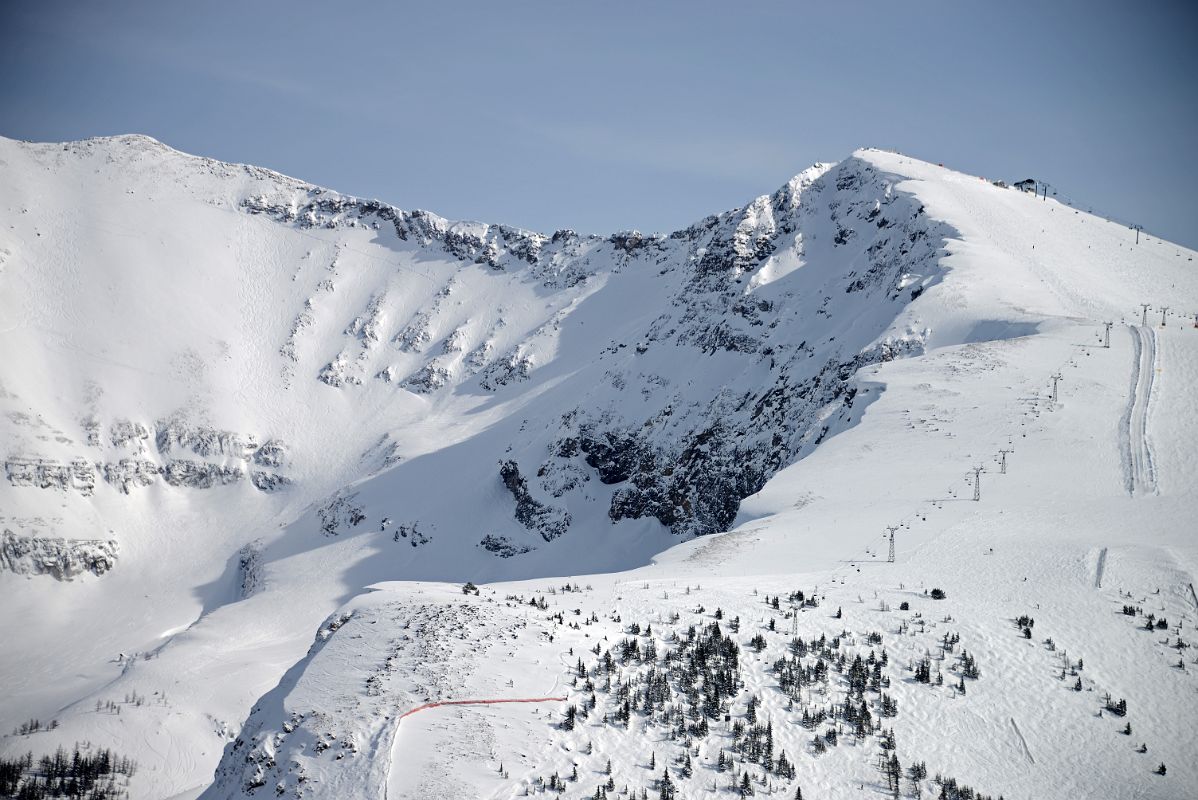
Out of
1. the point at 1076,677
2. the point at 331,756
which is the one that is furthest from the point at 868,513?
the point at 331,756

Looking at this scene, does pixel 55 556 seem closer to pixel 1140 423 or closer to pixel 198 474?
pixel 198 474

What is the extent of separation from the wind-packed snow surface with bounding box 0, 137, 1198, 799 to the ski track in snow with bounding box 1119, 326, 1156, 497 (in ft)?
0.90

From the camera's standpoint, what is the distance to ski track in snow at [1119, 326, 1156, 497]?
43750 millimetres

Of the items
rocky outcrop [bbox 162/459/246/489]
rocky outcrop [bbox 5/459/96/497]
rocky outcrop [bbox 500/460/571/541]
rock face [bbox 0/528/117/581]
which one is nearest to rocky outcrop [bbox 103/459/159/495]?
rocky outcrop [bbox 162/459/246/489]

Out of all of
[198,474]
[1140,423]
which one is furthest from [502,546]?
[1140,423]

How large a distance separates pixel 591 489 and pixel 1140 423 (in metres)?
64.2

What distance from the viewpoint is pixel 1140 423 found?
1986 inches

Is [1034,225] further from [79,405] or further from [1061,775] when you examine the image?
[79,405]

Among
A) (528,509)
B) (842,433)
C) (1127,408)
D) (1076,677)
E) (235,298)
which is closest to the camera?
(1076,677)

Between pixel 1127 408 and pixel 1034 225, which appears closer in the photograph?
pixel 1127 408

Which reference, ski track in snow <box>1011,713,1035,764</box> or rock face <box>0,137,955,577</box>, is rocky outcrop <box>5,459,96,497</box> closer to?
rock face <box>0,137,955,577</box>

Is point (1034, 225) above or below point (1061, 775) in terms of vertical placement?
above

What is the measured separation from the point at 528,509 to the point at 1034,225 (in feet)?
208

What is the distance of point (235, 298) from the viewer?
141 metres
